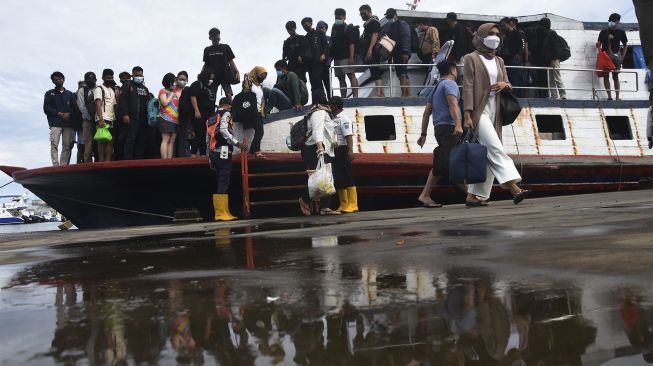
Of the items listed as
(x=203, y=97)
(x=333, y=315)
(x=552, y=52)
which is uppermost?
(x=552, y=52)

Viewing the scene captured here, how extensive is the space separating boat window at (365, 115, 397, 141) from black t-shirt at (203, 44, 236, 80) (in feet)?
8.47

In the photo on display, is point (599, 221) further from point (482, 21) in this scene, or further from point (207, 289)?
point (482, 21)

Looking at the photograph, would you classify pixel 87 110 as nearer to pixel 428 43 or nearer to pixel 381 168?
pixel 381 168

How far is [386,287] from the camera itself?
1478 millimetres

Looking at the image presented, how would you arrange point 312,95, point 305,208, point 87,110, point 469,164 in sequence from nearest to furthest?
point 469,164 → point 305,208 → point 87,110 → point 312,95

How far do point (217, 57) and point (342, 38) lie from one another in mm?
2212

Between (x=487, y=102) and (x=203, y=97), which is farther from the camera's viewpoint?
(x=203, y=97)

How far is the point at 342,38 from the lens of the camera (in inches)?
370

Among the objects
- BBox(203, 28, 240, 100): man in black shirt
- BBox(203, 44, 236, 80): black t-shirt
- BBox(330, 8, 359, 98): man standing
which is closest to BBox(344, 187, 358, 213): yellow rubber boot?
BBox(330, 8, 359, 98): man standing

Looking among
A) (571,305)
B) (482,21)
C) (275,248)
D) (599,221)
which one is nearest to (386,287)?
(571,305)

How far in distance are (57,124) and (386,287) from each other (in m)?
9.04

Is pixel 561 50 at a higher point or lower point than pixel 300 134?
higher

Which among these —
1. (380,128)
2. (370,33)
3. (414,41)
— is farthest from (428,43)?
(380,128)

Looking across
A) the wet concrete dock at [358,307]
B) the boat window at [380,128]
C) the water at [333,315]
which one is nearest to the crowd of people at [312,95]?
the boat window at [380,128]
